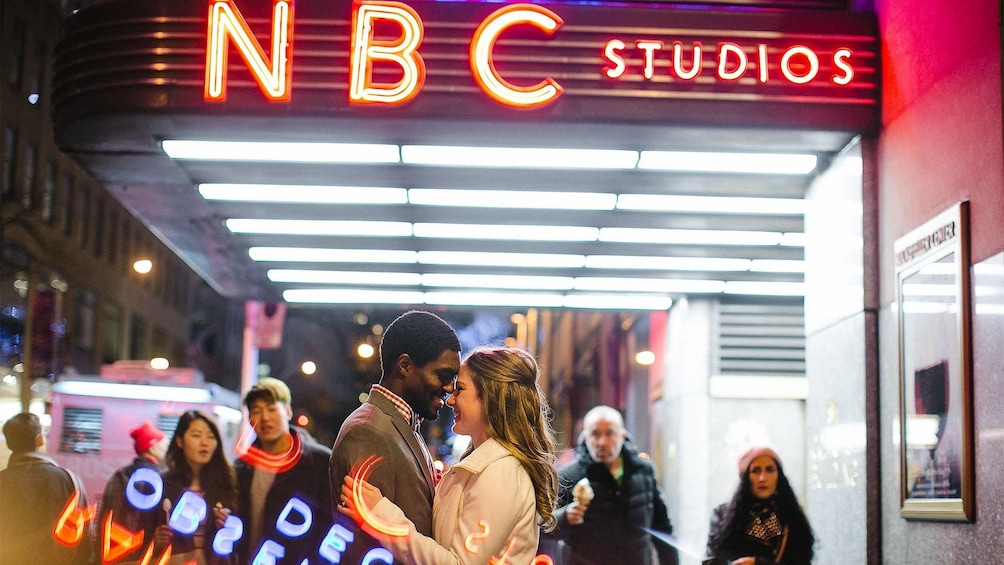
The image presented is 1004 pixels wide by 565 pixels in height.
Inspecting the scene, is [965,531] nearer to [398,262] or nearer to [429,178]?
[429,178]

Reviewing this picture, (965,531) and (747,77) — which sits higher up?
(747,77)

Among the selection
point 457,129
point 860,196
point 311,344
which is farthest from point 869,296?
point 311,344

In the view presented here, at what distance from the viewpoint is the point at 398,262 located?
1346cm

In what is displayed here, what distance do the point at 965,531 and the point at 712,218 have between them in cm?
472

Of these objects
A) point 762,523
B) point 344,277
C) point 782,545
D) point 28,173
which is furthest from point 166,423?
point 28,173

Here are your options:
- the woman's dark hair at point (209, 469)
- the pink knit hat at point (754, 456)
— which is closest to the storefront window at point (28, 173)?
the woman's dark hair at point (209, 469)

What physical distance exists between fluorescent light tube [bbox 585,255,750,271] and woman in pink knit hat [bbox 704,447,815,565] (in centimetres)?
489

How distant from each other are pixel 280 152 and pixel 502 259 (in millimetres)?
4106

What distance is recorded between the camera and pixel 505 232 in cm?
1195

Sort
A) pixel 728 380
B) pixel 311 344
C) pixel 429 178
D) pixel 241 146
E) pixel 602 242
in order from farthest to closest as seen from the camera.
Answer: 1. pixel 311 344
2. pixel 728 380
3. pixel 602 242
4. pixel 429 178
5. pixel 241 146

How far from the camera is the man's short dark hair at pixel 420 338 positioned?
4.69 m

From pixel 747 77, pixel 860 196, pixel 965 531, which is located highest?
pixel 747 77

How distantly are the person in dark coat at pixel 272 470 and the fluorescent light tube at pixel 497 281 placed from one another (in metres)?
5.19

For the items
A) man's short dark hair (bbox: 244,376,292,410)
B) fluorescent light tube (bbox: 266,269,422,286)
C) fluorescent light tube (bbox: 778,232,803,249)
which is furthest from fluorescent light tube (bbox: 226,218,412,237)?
→ fluorescent light tube (bbox: 778,232,803,249)
